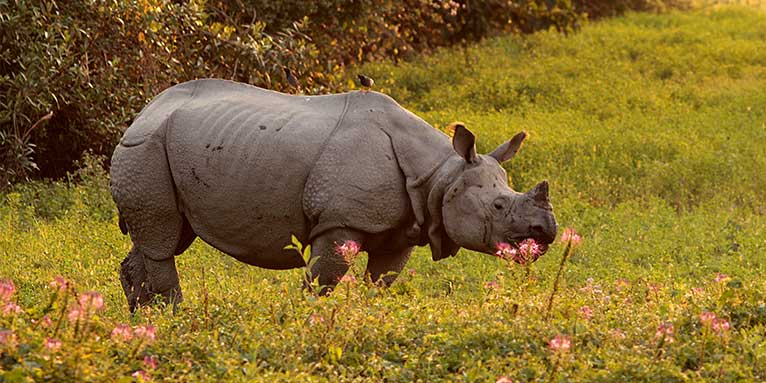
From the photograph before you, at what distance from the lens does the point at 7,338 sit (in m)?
5.16

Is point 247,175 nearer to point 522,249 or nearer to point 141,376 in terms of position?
point 522,249

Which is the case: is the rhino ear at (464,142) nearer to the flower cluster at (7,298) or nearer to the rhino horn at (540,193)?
the rhino horn at (540,193)

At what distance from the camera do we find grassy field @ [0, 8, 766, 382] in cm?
574

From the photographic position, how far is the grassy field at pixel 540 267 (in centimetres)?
574

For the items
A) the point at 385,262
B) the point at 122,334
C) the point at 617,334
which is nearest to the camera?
the point at 122,334

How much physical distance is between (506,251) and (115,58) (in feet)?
21.5

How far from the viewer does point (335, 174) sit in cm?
724

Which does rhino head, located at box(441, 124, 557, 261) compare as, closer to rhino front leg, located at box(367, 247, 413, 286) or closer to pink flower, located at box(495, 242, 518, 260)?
pink flower, located at box(495, 242, 518, 260)

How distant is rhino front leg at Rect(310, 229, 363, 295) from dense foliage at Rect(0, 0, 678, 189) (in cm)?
Result: 523

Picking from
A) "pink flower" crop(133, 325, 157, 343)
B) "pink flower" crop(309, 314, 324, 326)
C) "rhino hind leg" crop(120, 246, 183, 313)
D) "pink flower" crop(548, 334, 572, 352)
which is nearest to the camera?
"pink flower" crop(548, 334, 572, 352)

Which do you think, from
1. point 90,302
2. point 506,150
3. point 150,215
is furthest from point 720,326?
point 150,215

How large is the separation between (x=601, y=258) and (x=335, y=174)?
3.90 m

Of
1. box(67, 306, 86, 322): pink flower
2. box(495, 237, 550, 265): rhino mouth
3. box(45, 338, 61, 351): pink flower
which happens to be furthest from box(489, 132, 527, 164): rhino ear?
box(45, 338, 61, 351): pink flower

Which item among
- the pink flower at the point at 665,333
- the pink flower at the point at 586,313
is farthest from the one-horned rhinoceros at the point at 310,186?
the pink flower at the point at 665,333
